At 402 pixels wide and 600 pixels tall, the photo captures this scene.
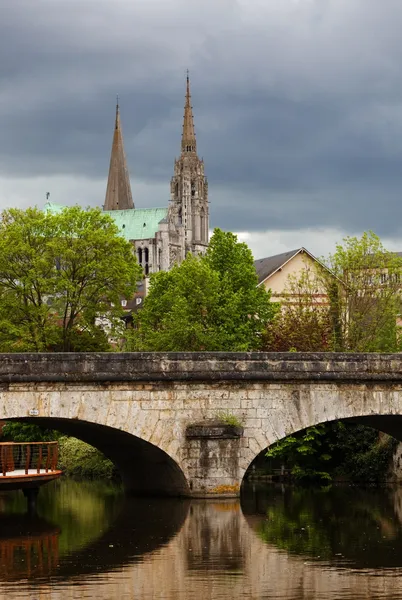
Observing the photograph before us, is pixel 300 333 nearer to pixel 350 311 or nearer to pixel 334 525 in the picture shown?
pixel 350 311

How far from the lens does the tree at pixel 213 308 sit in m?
51.1

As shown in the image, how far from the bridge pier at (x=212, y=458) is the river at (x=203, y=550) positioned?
61 centimetres

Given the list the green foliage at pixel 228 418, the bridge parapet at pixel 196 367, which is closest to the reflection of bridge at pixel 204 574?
the green foliage at pixel 228 418

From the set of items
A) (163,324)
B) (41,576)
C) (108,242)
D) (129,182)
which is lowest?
(41,576)

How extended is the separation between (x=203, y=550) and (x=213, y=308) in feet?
98.7

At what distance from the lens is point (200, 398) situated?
29172mm

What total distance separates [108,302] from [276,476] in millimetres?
14072

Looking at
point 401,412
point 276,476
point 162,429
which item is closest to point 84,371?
point 162,429

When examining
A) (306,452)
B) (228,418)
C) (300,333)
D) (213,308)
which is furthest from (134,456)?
(300,333)

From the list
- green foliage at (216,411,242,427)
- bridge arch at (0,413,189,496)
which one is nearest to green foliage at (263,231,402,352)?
bridge arch at (0,413,189,496)

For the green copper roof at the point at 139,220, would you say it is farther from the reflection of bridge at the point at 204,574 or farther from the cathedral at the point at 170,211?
the reflection of bridge at the point at 204,574

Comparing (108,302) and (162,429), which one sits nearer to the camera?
(162,429)

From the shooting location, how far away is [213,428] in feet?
93.7

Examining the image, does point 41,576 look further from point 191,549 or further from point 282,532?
point 282,532
